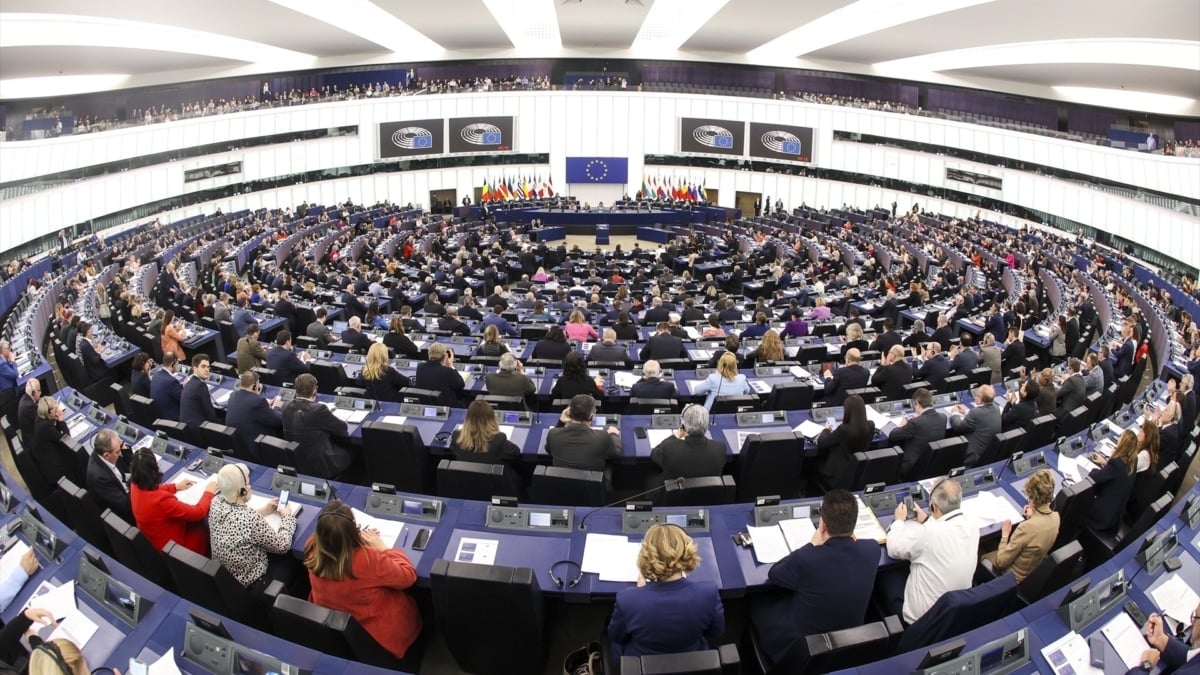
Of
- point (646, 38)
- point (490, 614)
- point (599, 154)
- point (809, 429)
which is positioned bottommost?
point (490, 614)

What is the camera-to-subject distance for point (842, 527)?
13.6 feet

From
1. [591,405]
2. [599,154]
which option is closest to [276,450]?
[591,405]

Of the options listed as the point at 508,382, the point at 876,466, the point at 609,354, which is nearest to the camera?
the point at 876,466

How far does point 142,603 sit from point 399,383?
15.3 feet

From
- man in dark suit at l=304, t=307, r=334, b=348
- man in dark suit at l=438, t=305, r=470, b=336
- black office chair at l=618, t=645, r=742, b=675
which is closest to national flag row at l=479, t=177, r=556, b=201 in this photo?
man in dark suit at l=438, t=305, r=470, b=336

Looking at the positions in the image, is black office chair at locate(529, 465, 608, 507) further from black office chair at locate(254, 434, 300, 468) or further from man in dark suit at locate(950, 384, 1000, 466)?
man in dark suit at locate(950, 384, 1000, 466)

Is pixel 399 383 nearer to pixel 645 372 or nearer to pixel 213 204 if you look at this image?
pixel 645 372

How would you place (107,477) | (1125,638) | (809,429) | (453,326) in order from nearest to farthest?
(1125,638) → (107,477) → (809,429) → (453,326)

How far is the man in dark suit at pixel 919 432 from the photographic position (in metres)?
6.88

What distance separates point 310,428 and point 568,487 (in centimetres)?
265

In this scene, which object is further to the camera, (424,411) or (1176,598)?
(424,411)

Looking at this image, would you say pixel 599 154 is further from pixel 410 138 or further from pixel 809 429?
pixel 809 429

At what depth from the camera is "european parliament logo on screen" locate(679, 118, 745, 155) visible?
37.3 metres

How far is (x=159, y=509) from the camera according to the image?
505cm
